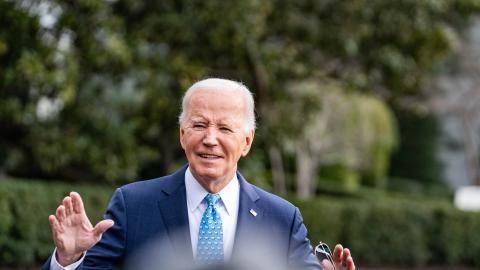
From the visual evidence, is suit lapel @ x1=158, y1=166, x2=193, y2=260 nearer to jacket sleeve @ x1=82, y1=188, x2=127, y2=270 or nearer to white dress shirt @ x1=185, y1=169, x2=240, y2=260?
white dress shirt @ x1=185, y1=169, x2=240, y2=260

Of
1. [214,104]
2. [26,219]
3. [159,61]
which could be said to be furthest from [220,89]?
[159,61]

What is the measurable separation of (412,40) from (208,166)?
1189cm

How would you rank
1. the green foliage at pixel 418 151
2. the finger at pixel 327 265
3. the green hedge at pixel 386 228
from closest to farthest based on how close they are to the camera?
the finger at pixel 327 265 < the green hedge at pixel 386 228 < the green foliage at pixel 418 151

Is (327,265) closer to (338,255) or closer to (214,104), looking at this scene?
(338,255)

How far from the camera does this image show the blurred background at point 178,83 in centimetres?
1256

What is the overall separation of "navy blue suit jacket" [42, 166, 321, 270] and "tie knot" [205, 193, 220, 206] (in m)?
0.08

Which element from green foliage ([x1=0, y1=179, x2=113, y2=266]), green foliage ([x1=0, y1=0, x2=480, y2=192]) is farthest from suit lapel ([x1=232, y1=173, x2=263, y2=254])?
green foliage ([x1=0, y1=179, x2=113, y2=266])

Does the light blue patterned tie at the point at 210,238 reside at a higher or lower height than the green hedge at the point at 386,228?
higher

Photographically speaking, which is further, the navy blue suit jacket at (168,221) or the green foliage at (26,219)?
the green foliage at (26,219)

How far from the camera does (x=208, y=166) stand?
130 inches

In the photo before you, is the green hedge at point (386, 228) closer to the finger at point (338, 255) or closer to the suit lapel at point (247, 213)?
the suit lapel at point (247, 213)

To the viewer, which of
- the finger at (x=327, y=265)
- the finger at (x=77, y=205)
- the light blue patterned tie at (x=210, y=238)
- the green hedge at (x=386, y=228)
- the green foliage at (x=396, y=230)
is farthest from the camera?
the green foliage at (x=396, y=230)

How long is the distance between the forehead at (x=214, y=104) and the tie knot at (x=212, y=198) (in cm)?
27

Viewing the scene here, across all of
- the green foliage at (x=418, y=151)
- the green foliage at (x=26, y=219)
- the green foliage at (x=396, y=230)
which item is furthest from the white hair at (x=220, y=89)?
the green foliage at (x=418, y=151)
